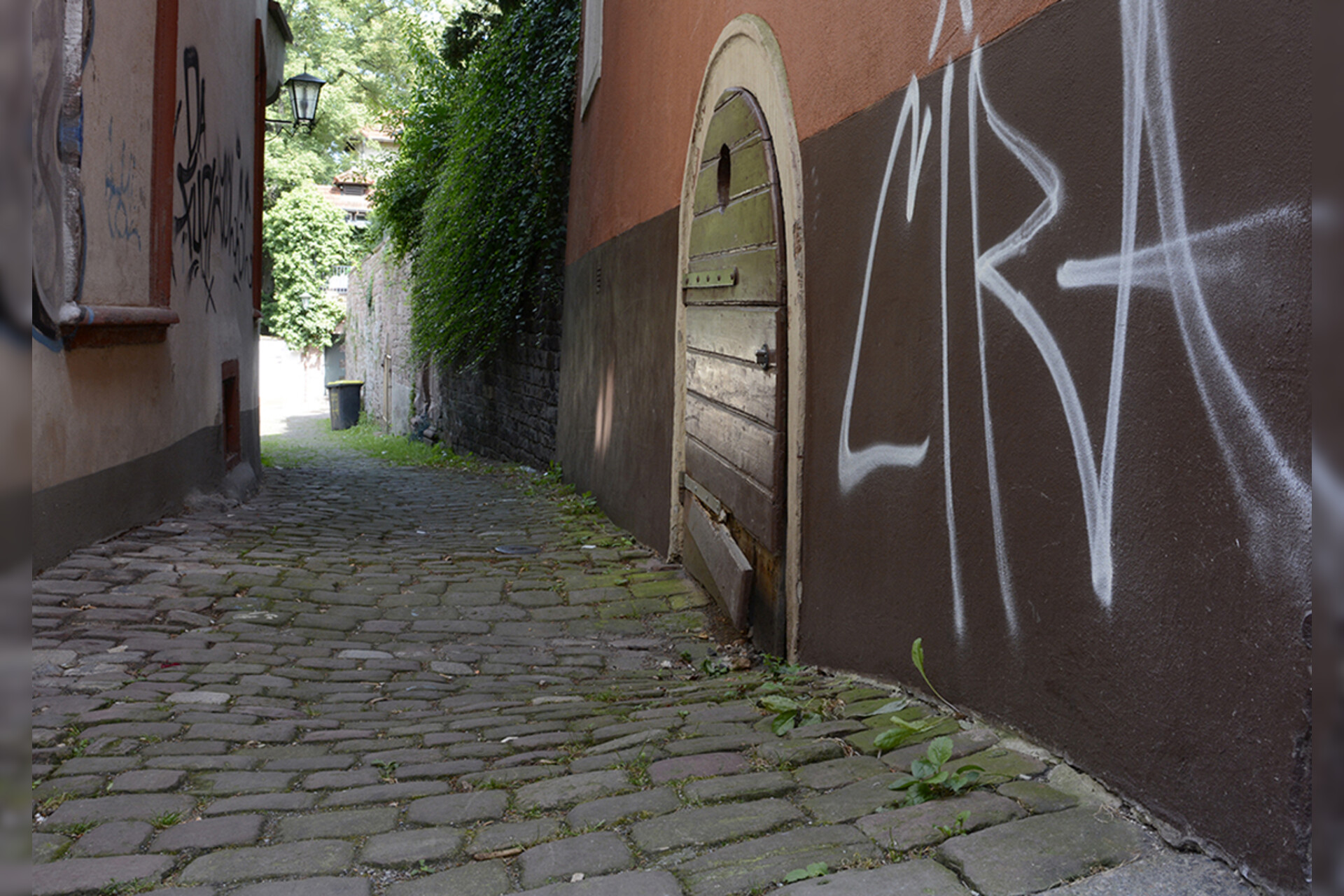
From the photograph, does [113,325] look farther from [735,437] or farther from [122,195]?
[735,437]

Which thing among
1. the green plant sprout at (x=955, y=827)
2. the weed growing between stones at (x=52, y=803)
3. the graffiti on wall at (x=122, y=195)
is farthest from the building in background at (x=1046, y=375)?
the graffiti on wall at (x=122, y=195)

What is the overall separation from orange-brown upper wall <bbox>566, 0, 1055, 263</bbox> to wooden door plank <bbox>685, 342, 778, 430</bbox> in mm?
959

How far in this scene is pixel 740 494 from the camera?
14.7 ft

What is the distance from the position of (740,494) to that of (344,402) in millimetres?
22620

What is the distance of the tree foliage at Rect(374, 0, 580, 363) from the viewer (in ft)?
35.3

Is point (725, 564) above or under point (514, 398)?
under

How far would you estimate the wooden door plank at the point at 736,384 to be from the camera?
4125 mm

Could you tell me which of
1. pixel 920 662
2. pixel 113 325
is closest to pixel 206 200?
pixel 113 325

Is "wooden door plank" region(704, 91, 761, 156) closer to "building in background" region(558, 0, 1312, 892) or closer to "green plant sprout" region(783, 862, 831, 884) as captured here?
"building in background" region(558, 0, 1312, 892)

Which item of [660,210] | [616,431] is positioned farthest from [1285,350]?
[616,431]

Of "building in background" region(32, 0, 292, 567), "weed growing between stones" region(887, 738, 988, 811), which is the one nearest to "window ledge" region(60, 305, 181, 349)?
"building in background" region(32, 0, 292, 567)

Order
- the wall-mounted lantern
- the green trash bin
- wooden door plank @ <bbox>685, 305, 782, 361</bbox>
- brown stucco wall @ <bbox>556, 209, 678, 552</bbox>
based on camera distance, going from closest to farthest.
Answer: wooden door plank @ <bbox>685, 305, 782, 361</bbox> < brown stucco wall @ <bbox>556, 209, 678, 552</bbox> < the wall-mounted lantern < the green trash bin

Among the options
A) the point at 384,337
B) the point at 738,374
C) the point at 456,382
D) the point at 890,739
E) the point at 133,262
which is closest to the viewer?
the point at 890,739

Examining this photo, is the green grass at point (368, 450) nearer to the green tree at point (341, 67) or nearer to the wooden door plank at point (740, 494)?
the wooden door plank at point (740, 494)
